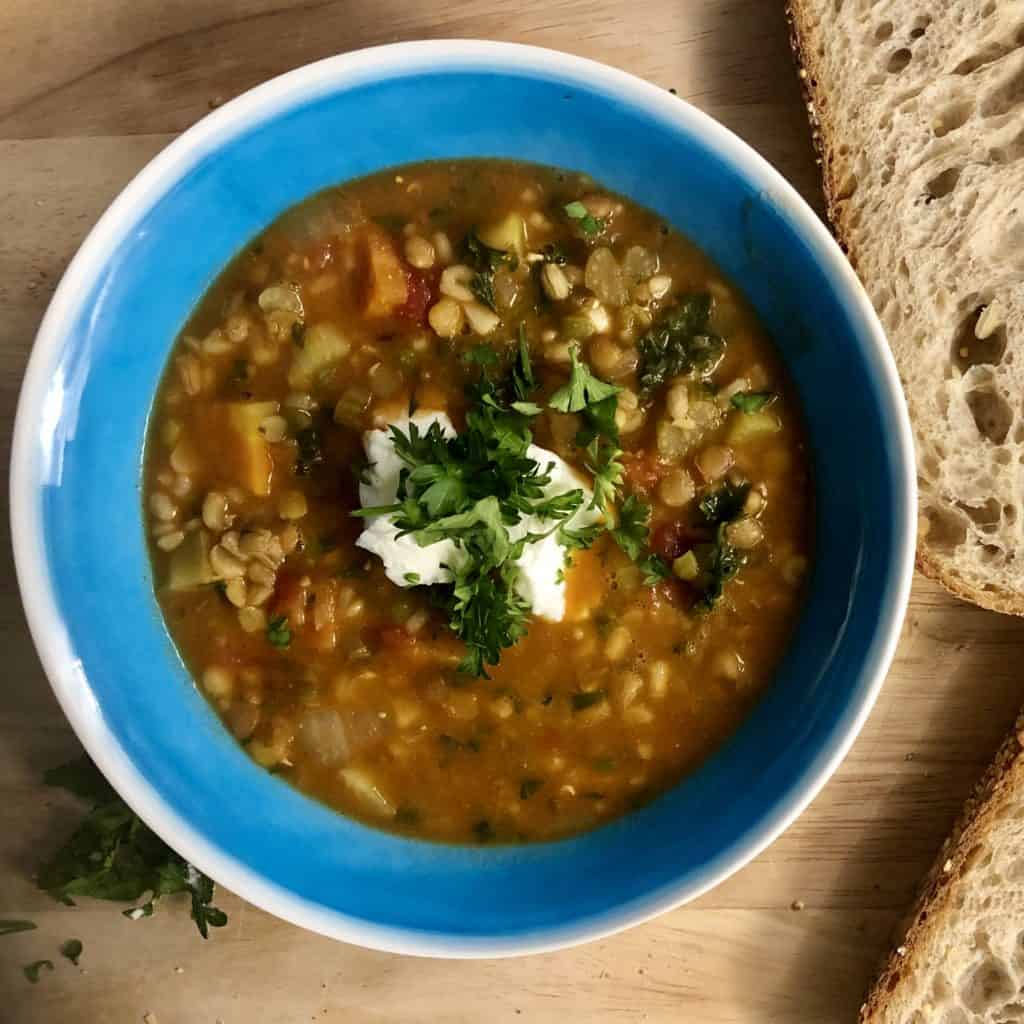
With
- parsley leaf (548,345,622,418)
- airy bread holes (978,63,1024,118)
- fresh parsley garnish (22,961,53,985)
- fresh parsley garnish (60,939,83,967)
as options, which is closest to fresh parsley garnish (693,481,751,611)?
parsley leaf (548,345,622,418)

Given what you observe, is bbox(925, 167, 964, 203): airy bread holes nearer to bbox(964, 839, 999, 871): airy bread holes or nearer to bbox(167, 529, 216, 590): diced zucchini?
bbox(964, 839, 999, 871): airy bread holes

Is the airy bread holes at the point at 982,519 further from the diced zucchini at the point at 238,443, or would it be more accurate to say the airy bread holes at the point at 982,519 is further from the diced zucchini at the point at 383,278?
the diced zucchini at the point at 238,443

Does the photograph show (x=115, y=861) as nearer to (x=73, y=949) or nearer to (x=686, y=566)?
(x=73, y=949)

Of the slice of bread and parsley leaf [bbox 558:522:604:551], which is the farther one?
the slice of bread

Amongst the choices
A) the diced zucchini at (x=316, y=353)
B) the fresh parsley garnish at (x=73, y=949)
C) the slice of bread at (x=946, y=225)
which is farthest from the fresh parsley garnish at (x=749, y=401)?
the fresh parsley garnish at (x=73, y=949)

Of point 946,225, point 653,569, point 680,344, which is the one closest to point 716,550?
point 653,569

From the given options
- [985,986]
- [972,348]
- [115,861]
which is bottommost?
[985,986]

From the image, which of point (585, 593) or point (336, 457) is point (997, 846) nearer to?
point (585, 593)

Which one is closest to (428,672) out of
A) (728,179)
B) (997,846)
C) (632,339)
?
(632,339)
